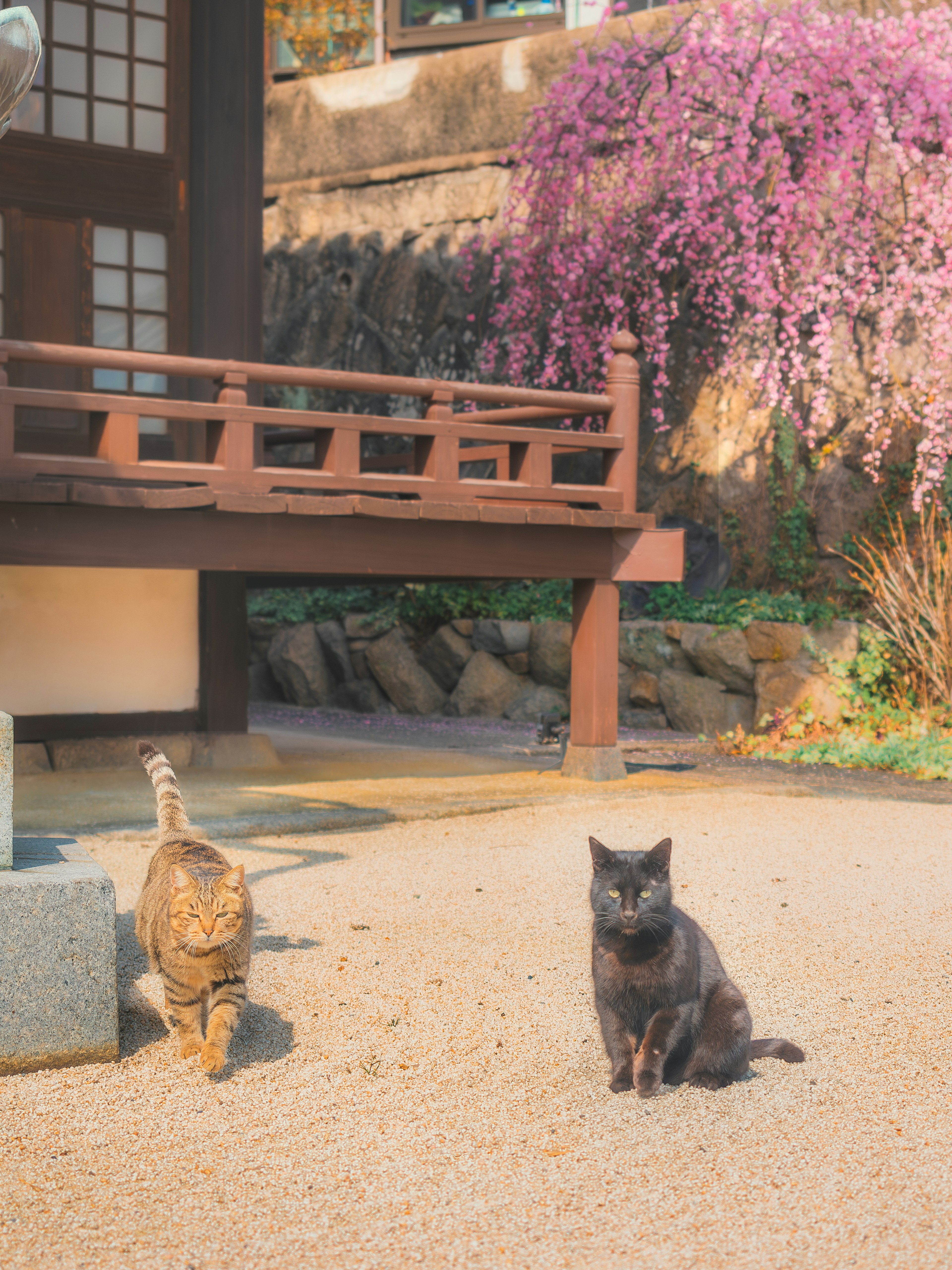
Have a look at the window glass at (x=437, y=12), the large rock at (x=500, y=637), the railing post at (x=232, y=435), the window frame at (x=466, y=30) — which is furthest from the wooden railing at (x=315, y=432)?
the window glass at (x=437, y=12)

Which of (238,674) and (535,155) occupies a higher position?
(535,155)

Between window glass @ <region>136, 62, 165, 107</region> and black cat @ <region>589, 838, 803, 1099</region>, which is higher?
window glass @ <region>136, 62, 165, 107</region>

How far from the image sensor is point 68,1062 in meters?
3.62

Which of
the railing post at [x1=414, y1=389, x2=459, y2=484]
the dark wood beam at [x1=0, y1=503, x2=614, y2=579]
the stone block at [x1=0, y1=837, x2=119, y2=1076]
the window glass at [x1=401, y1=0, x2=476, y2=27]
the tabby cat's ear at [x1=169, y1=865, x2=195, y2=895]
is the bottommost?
the stone block at [x1=0, y1=837, x2=119, y2=1076]

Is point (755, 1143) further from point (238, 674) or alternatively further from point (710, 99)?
point (710, 99)

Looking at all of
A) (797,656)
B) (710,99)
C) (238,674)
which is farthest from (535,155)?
(238,674)

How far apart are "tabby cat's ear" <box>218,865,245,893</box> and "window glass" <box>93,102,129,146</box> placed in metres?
7.12

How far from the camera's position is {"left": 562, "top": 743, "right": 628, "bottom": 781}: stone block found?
8.60 metres

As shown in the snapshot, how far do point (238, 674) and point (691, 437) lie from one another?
7078mm

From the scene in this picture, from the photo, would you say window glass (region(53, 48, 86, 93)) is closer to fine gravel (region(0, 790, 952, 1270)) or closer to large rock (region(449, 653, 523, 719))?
fine gravel (region(0, 790, 952, 1270))

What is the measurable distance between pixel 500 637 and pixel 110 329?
5791mm

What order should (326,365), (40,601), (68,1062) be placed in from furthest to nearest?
(326,365), (40,601), (68,1062)

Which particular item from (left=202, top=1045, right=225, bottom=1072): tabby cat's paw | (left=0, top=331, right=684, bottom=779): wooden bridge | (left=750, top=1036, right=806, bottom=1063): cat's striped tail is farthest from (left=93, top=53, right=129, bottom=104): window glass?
(left=750, top=1036, right=806, bottom=1063): cat's striped tail

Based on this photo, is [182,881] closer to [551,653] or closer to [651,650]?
[651,650]
